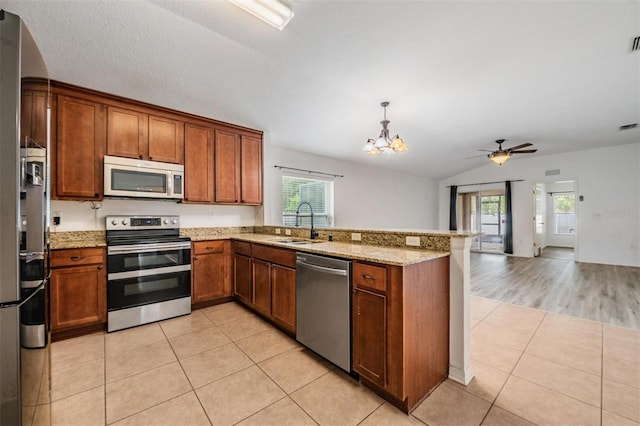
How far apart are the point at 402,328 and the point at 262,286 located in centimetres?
172

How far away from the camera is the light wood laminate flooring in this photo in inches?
126

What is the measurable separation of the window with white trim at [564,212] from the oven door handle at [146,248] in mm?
11504

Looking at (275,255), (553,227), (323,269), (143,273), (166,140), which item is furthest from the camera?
(553,227)

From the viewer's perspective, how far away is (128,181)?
2908mm

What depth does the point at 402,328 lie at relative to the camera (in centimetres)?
155

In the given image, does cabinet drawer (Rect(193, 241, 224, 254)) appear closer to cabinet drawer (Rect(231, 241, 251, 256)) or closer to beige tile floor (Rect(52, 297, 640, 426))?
cabinet drawer (Rect(231, 241, 251, 256))

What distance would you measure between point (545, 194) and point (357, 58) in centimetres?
1006

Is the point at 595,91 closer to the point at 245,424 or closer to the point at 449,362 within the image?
the point at 449,362

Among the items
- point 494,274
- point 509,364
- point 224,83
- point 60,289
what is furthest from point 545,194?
point 60,289

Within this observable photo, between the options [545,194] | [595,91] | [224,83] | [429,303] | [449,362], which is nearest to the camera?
[429,303]

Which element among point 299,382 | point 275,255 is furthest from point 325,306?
point 275,255

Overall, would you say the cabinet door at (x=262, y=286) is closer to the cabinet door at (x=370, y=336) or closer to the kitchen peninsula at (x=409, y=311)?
the kitchen peninsula at (x=409, y=311)

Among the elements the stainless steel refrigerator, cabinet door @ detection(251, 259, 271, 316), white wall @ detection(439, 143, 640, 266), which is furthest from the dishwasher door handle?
white wall @ detection(439, 143, 640, 266)

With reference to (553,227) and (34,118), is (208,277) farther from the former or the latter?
(553,227)
